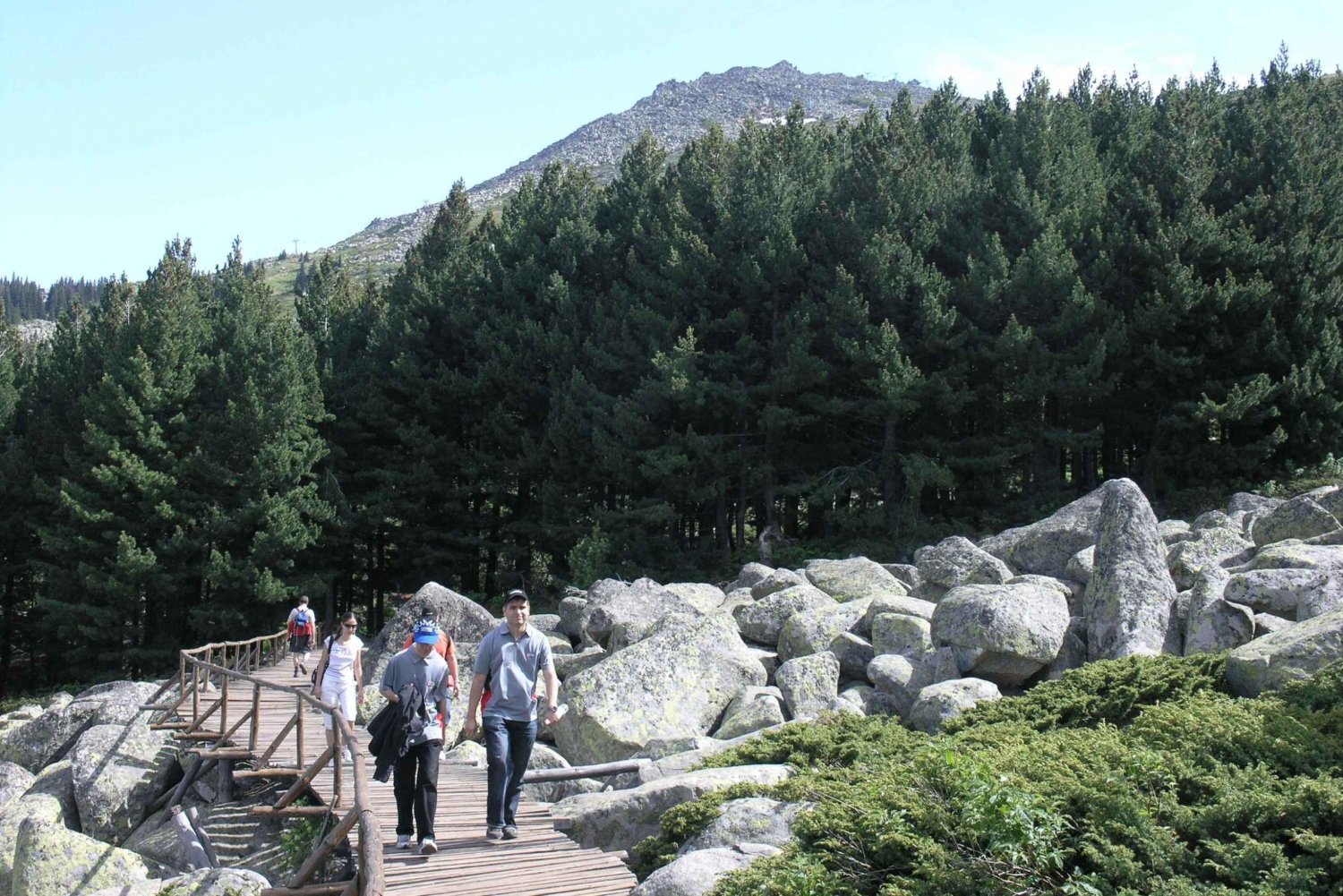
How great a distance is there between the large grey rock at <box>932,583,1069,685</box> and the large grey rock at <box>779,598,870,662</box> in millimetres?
2328

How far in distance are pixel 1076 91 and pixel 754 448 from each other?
19672 mm

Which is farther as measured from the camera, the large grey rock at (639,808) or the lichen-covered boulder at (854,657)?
the lichen-covered boulder at (854,657)

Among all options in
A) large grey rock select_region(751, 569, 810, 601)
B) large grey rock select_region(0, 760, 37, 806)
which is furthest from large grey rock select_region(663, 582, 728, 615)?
large grey rock select_region(0, 760, 37, 806)

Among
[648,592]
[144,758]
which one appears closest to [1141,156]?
[648,592]

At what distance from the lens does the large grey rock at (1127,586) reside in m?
14.6

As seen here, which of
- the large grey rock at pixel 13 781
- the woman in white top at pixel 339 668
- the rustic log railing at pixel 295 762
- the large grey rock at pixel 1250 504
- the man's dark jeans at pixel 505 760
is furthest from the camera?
the large grey rock at pixel 1250 504

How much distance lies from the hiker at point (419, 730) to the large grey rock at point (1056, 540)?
12606mm

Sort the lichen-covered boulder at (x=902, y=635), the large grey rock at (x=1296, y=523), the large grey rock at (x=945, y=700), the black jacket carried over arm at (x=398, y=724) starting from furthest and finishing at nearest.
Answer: the large grey rock at (x=1296, y=523)
the lichen-covered boulder at (x=902, y=635)
the large grey rock at (x=945, y=700)
the black jacket carried over arm at (x=398, y=724)

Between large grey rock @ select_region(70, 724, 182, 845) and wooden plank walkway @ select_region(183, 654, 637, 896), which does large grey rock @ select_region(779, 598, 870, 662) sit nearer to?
wooden plank walkway @ select_region(183, 654, 637, 896)

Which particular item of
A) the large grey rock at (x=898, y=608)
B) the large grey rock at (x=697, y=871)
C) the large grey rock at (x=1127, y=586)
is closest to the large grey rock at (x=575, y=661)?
the large grey rock at (x=898, y=608)

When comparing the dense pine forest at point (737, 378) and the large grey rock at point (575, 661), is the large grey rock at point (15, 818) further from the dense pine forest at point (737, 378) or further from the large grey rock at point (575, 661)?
the dense pine forest at point (737, 378)

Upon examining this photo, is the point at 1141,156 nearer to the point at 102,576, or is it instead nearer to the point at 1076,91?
the point at 1076,91

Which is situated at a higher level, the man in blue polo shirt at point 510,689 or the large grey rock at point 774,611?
the man in blue polo shirt at point 510,689

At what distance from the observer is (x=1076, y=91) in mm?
42375
